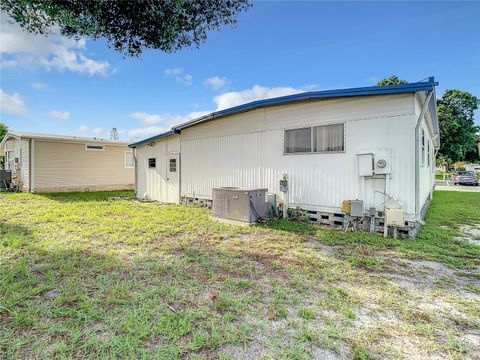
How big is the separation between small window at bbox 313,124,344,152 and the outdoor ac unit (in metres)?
1.83

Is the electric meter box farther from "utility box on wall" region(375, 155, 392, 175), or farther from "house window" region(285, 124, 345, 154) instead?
"house window" region(285, 124, 345, 154)

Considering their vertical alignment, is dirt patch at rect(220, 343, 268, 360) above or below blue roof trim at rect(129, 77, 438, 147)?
below

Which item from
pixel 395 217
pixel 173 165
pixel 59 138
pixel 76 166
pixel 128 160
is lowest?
pixel 395 217

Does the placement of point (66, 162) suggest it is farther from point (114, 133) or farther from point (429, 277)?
point (114, 133)

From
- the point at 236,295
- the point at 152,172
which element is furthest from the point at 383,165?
the point at 152,172

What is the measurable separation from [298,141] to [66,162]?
13.4 m

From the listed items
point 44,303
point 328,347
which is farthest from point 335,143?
point 44,303

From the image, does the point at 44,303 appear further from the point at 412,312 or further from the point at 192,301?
the point at 412,312

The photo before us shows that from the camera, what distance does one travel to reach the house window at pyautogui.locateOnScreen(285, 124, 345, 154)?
19.7 ft

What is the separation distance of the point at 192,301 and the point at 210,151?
6.47 metres

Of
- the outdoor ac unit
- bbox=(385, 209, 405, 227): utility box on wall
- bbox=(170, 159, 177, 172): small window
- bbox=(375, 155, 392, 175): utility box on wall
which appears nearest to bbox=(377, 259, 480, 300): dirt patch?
bbox=(385, 209, 405, 227): utility box on wall

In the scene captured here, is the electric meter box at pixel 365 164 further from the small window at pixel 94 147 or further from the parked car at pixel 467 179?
the parked car at pixel 467 179

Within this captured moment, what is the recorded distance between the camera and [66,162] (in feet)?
46.0

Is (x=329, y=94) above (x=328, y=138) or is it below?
above
